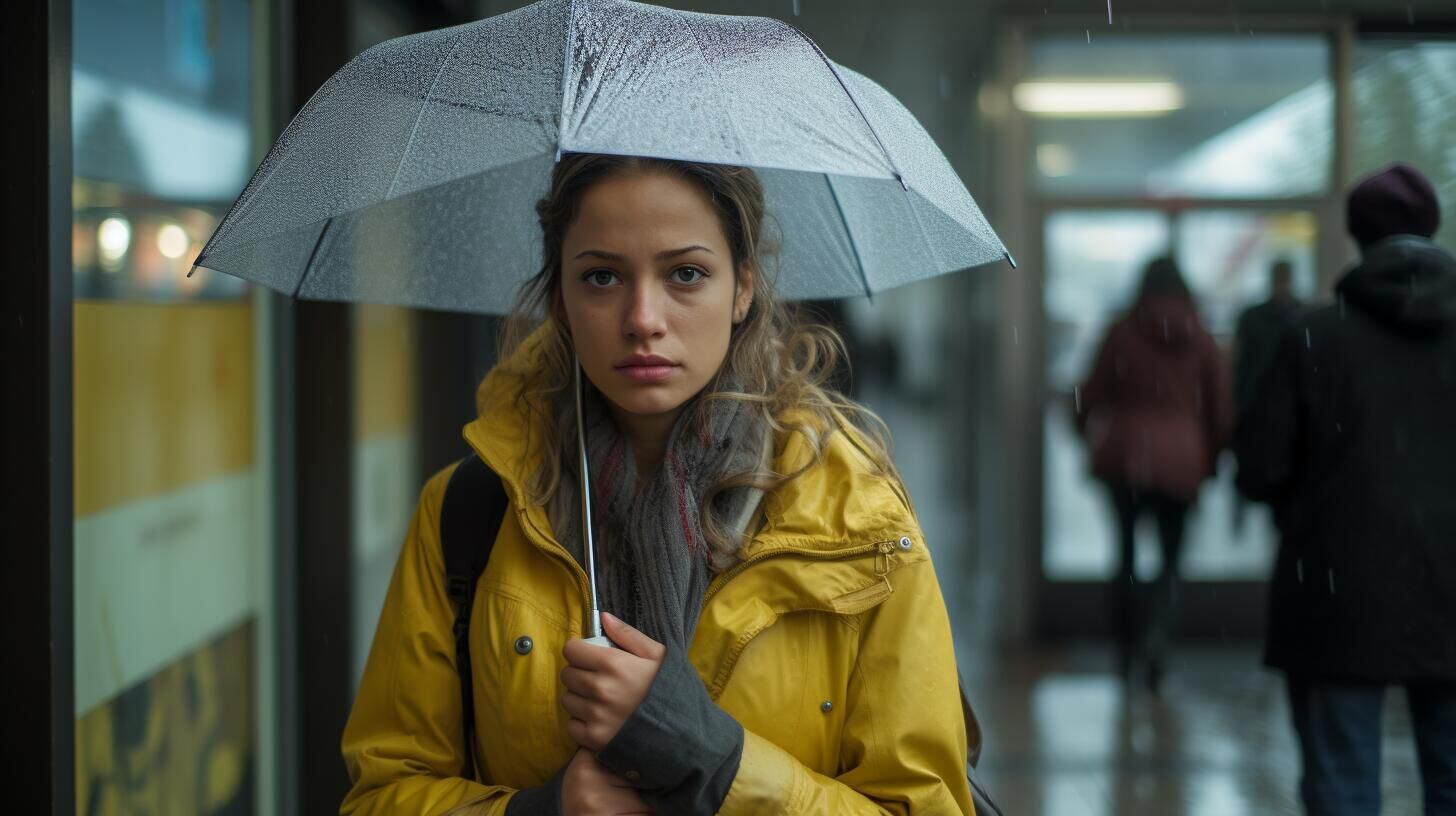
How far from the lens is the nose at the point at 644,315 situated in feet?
6.03

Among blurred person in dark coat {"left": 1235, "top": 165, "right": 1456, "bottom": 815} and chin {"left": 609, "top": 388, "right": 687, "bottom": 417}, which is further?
blurred person in dark coat {"left": 1235, "top": 165, "right": 1456, "bottom": 815}

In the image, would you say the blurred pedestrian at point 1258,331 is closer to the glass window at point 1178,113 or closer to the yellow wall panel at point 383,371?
A: the glass window at point 1178,113

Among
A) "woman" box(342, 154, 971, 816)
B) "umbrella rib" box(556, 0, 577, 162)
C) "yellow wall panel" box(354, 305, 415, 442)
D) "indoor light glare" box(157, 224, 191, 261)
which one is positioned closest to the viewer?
"umbrella rib" box(556, 0, 577, 162)

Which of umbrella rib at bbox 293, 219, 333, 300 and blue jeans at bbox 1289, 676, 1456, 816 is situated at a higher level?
umbrella rib at bbox 293, 219, 333, 300

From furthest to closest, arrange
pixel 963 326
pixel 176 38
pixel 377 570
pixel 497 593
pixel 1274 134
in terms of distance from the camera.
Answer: pixel 963 326
pixel 1274 134
pixel 377 570
pixel 176 38
pixel 497 593

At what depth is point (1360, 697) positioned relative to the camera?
3.70 m

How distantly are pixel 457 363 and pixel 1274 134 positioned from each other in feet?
16.7

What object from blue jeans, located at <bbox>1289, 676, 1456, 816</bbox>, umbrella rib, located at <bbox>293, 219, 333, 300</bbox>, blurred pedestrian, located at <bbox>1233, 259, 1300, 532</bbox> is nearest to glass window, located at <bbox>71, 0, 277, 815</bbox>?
umbrella rib, located at <bbox>293, 219, 333, 300</bbox>

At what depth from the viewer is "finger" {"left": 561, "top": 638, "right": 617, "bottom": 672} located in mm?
1710

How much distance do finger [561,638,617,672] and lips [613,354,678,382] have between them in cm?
38

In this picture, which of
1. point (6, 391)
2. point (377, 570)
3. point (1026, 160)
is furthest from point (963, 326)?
point (6, 391)

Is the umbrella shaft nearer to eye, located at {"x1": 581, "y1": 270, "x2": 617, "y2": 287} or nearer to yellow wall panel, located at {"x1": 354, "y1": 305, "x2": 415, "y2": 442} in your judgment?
eye, located at {"x1": 581, "y1": 270, "x2": 617, "y2": 287}

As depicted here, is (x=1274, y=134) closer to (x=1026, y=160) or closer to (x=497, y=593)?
(x=1026, y=160)

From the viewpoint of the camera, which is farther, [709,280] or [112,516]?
[112,516]
